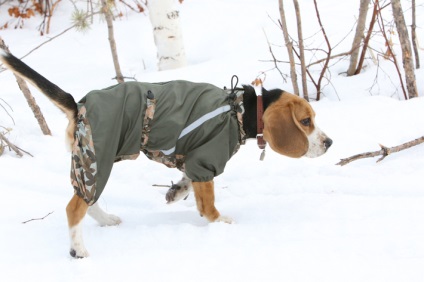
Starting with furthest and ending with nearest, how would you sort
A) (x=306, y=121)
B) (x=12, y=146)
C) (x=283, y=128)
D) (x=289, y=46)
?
(x=289, y=46) < (x=12, y=146) < (x=306, y=121) < (x=283, y=128)

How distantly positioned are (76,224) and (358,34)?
13.4ft

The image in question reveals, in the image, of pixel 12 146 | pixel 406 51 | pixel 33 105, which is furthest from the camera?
pixel 406 51

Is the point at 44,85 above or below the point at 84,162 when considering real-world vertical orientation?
above

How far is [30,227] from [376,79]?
4048 mm

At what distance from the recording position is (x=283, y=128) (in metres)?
3.03

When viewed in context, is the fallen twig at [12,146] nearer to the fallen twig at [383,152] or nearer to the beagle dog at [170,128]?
the beagle dog at [170,128]

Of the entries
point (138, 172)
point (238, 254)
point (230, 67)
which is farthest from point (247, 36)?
point (238, 254)

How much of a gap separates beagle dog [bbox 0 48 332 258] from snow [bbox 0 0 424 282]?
0.27 meters

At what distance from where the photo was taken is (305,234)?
2.74 m

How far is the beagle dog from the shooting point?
8.70 feet

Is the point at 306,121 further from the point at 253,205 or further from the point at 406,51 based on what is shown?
the point at 406,51

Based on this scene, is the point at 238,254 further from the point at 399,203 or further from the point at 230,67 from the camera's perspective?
the point at 230,67

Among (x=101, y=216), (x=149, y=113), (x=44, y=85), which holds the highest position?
(x=44, y=85)

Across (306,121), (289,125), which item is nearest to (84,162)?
(289,125)
